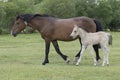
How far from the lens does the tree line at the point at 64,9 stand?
66.5m

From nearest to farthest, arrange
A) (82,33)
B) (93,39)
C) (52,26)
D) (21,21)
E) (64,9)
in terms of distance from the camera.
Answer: (93,39) < (82,33) < (52,26) < (21,21) < (64,9)

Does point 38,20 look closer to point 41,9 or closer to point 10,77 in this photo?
point 10,77

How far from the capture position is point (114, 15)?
91.6m

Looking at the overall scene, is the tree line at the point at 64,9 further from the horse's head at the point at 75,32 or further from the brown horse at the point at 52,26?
the horse's head at the point at 75,32

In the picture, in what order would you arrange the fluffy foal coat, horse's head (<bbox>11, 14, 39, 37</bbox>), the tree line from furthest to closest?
1. the tree line
2. horse's head (<bbox>11, 14, 39, 37</bbox>)
3. the fluffy foal coat

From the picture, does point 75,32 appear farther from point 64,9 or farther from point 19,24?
point 64,9

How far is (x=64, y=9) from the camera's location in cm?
7375

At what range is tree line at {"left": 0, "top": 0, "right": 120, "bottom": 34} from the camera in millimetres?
66500

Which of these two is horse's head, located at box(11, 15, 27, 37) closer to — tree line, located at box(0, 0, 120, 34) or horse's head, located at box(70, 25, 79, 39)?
horse's head, located at box(70, 25, 79, 39)

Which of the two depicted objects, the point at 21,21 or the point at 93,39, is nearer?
the point at 93,39

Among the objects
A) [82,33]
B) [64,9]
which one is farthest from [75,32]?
[64,9]

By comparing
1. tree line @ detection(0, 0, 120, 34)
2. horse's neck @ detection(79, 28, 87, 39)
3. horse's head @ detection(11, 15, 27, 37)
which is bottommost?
tree line @ detection(0, 0, 120, 34)

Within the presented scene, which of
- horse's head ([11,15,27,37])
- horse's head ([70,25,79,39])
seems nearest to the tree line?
horse's head ([11,15,27,37])

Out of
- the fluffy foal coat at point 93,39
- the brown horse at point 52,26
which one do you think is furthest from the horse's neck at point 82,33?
the brown horse at point 52,26
